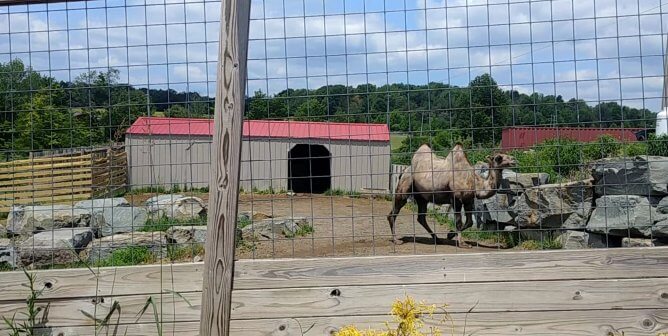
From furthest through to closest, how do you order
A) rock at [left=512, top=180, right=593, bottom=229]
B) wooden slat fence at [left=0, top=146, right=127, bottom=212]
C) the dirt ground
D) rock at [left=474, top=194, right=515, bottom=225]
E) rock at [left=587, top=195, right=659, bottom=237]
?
rock at [left=474, top=194, right=515, bottom=225], rock at [left=512, top=180, right=593, bottom=229], rock at [left=587, top=195, right=659, bottom=237], the dirt ground, wooden slat fence at [left=0, top=146, right=127, bottom=212]

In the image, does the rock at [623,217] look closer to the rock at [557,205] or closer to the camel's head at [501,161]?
the rock at [557,205]

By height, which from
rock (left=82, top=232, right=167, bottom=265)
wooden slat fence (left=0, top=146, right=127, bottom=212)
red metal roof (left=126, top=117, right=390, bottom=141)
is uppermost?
red metal roof (left=126, top=117, right=390, bottom=141)

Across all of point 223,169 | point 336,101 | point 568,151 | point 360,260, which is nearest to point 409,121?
point 336,101

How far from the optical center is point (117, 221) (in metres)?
10.5

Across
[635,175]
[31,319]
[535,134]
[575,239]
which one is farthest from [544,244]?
[31,319]

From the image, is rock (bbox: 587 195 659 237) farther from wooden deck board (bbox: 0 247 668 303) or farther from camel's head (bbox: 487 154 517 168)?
wooden deck board (bbox: 0 247 668 303)

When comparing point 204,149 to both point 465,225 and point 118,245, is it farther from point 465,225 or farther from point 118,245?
point 465,225

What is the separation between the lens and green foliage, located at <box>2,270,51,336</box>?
4141mm

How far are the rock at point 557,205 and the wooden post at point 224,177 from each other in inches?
227

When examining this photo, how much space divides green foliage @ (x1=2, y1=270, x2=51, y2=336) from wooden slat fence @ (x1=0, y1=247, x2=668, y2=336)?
7cm

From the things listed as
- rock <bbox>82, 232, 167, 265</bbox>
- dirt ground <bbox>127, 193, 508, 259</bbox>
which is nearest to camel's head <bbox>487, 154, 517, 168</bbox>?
dirt ground <bbox>127, 193, 508, 259</bbox>

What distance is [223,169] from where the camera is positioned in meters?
4.02

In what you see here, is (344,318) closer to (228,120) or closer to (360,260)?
(360,260)

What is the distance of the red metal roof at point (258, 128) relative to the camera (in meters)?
4.59
